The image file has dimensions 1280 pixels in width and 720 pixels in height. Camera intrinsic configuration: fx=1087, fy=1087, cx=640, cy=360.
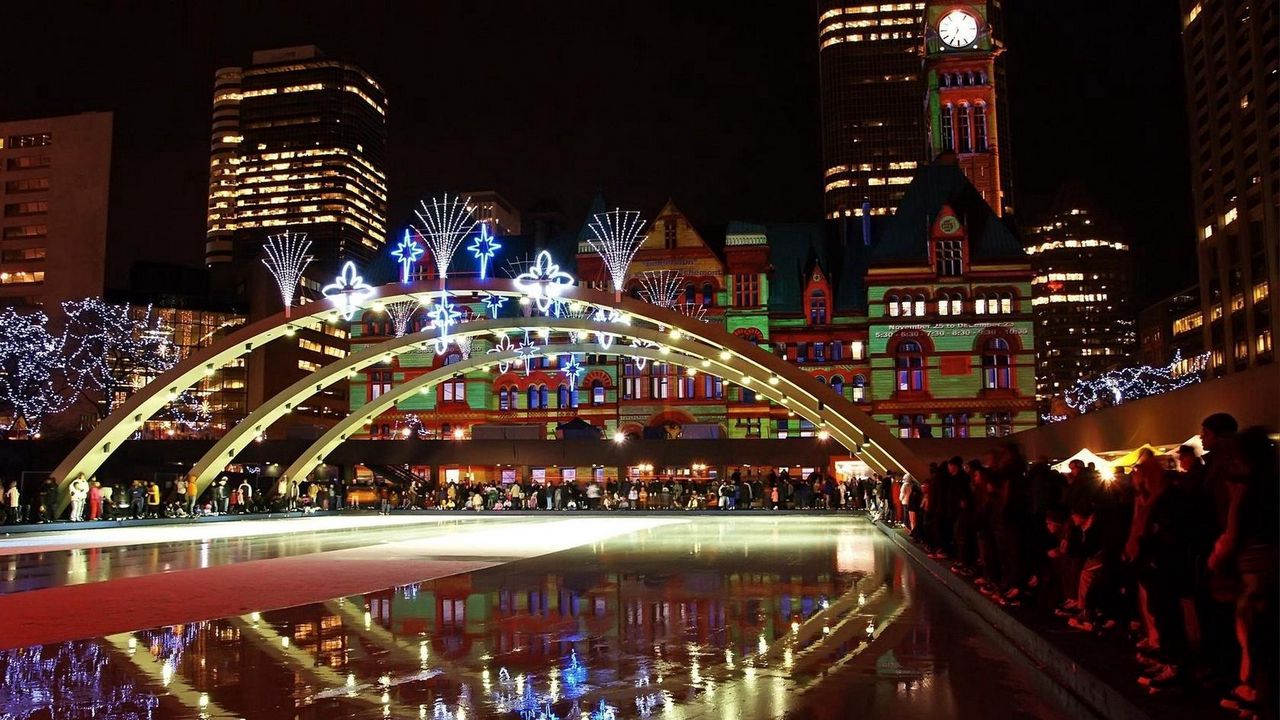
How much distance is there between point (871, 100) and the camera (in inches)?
6895

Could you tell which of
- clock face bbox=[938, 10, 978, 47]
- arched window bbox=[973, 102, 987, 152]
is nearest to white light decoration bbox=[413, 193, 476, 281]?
arched window bbox=[973, 102, 987, 152]

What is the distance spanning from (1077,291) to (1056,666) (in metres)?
185

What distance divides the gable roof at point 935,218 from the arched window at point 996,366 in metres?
5.94

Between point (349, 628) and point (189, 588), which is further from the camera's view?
point (189, 588)

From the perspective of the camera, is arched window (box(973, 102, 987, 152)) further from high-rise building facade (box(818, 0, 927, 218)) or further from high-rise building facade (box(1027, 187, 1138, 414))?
high-rise building facade (box(1027, 187, 1138, 414))

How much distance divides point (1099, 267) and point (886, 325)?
131m

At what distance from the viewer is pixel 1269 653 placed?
630cm

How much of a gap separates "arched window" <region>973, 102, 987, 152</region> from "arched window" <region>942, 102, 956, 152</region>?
1.76 m

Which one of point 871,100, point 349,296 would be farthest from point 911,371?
point 871,100

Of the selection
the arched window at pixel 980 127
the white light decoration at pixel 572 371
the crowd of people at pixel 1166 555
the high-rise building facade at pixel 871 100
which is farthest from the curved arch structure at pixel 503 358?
the high-rise building facade at pixel 871 100

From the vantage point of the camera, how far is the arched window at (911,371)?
66.4 metres

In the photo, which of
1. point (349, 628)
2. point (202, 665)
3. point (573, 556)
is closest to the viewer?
point (202, 665)

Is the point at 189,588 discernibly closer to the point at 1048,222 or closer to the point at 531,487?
the point at 531,487

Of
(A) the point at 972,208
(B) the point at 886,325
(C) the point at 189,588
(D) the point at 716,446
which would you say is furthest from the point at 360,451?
(C) the point at 189,588
